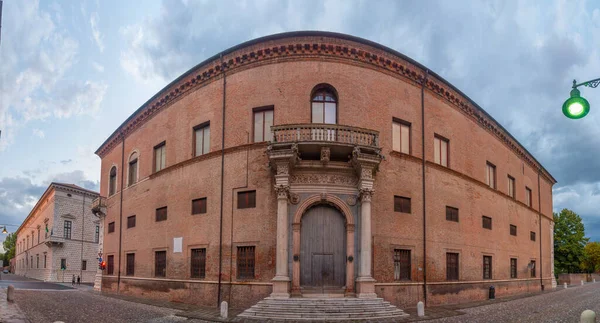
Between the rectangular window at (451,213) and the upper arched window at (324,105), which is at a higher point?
the upper arched window at (324,105)

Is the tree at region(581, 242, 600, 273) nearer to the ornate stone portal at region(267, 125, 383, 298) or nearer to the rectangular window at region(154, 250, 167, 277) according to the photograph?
the ornate stone portal at region(267, 125, 383, 298)

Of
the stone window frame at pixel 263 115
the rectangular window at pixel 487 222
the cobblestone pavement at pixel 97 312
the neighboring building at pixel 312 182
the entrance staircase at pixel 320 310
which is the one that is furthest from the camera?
the rectangular window at pixel 487 222

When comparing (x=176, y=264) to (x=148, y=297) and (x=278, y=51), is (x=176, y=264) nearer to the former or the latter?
(x=148, y=297)

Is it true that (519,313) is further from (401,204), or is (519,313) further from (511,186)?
(511,186)

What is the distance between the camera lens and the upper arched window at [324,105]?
2167cm

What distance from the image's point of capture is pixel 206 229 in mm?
22797

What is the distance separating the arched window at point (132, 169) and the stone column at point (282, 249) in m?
15.5

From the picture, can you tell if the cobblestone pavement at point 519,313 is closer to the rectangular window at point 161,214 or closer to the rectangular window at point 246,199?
the rectangular window at point 246,199

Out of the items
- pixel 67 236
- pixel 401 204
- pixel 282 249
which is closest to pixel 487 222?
pixel 401 204

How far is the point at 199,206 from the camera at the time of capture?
23625 millimetres

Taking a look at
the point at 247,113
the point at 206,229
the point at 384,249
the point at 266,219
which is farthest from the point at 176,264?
the point at 384,249

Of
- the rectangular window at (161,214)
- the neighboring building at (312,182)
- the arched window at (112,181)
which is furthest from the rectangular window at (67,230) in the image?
the rectangular window at (161,214)

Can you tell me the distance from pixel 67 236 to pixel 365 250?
5105cm

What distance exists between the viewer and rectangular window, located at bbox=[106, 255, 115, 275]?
32375mm
